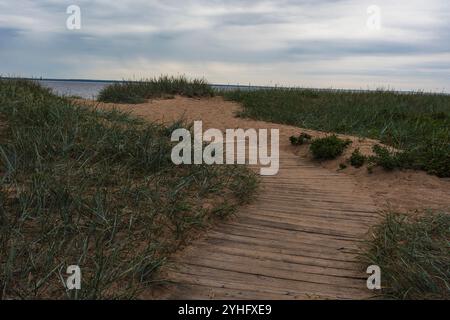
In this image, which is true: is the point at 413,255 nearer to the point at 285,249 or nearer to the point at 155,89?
the point at 285,249

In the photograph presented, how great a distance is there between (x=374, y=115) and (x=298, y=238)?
31.4 ft

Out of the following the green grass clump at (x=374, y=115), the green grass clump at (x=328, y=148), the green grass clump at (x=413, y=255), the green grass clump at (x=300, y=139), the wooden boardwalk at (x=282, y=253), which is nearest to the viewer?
the green grass clump at (x=413, y=255)

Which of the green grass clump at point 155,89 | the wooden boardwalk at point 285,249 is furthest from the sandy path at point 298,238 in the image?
the green grass clump at point 155,89

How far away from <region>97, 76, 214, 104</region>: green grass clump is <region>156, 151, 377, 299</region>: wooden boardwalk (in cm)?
1249

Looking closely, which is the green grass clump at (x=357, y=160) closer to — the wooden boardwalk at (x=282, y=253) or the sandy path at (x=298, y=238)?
the sandy path at (x=298, y=238)

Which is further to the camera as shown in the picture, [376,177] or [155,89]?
[155,89]

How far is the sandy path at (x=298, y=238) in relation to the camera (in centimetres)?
420

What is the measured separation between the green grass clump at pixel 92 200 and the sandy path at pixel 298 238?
314 mm

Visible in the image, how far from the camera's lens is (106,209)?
5047 millimetres

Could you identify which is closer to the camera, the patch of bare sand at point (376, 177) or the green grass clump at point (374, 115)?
the patch of bare sand at point (376, 177)

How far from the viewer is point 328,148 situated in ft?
31.0

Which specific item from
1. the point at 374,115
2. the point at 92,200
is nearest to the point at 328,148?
the point at 374,115

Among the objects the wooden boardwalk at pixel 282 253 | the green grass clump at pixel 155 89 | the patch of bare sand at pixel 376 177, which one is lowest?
the wooden boardwalk at pixel 282 253
